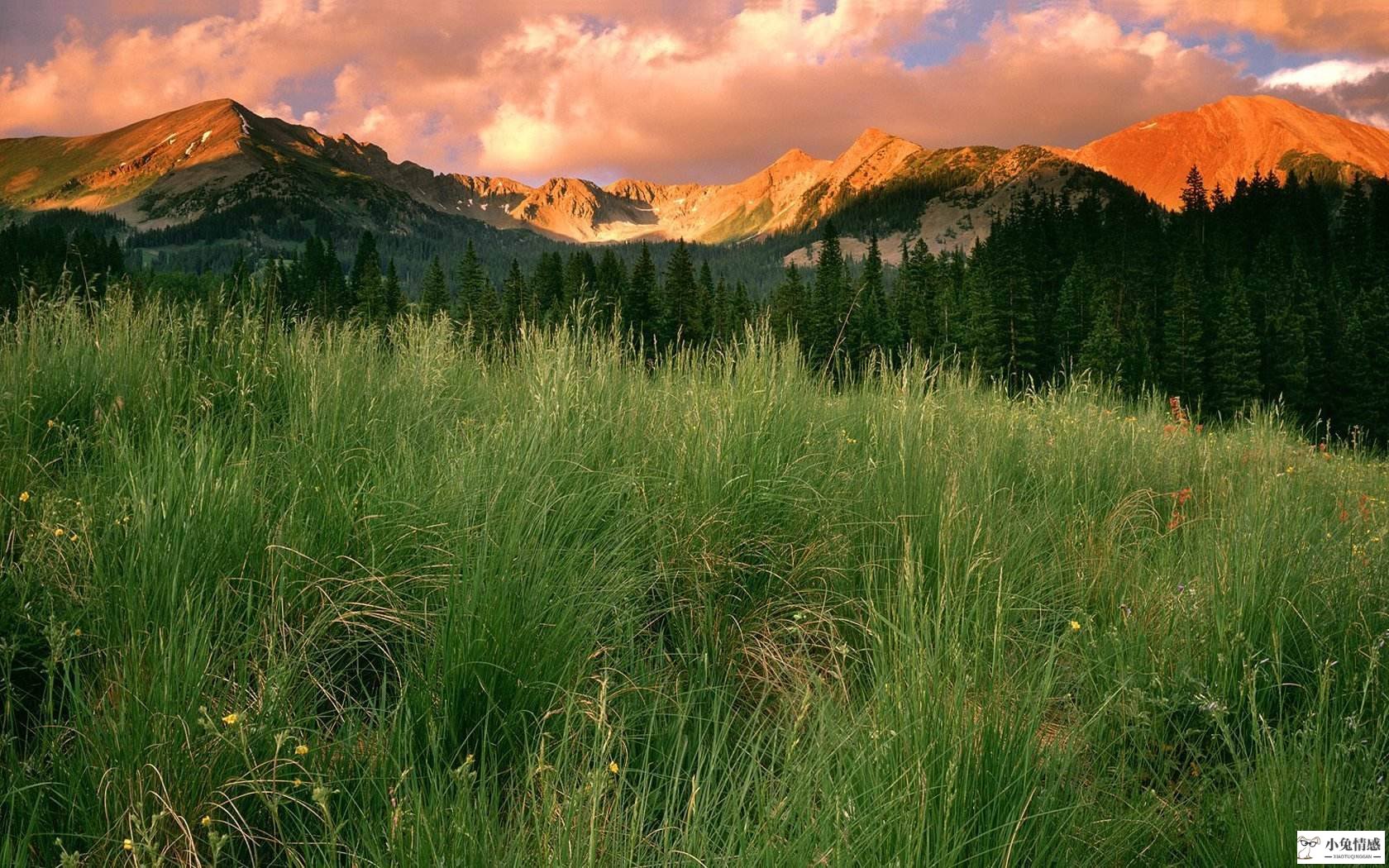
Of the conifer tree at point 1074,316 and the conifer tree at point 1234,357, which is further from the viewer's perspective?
the conifer tree at point 1074,316

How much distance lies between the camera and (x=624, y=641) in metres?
2.86

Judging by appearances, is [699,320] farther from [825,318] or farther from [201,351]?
[201,351]

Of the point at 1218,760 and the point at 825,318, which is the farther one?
the point at 825,318

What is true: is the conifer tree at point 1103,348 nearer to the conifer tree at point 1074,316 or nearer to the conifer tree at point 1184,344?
the conifer tree at point 1184,344

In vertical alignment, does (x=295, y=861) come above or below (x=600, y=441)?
below

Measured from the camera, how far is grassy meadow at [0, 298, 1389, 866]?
190 cm

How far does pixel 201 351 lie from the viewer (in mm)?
4723

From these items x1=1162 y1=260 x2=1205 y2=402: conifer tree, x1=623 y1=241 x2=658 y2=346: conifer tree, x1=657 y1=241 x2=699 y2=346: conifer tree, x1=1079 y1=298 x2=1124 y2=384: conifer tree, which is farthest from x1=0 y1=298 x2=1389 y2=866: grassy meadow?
x1=1162 y1=260 x2=1205 y2=402: conifer tree

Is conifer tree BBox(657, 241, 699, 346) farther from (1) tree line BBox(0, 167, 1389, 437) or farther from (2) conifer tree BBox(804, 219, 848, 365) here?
(2) conifer tree BBox(804, 219, 848, 365)

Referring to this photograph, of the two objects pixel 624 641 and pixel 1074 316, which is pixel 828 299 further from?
pixel 624 641

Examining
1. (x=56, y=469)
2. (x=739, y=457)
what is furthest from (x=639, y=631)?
(x=56, y=469)

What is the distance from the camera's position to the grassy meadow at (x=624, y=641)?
190 cm

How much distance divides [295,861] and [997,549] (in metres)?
2.92

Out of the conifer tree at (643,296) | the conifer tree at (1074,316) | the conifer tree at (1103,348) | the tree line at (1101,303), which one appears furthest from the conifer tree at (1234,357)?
the conifer tree at (643,296)
